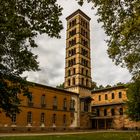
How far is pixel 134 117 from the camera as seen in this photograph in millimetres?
36062

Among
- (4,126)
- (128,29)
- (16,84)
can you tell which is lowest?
(4,126)

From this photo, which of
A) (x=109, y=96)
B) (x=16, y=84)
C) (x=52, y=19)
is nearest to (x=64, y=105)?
(x=109, y=96)

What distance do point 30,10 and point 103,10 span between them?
411 cm

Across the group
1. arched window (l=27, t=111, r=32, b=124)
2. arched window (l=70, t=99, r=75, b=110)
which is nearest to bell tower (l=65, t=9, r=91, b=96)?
arched window (l=70, t=99, r=75, b=110)

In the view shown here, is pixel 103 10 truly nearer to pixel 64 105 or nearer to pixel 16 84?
pixel 16 84

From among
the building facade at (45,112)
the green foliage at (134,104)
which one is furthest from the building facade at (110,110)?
the green foliage at (134,104)

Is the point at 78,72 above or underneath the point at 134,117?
above

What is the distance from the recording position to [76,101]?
5706cm

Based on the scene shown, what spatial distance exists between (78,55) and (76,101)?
440 inches

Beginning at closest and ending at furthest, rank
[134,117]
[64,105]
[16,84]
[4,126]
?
[16,84], [134,117], [4,126], [64,105]

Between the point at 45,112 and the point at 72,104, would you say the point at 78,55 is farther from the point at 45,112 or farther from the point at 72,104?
the point at 45,112

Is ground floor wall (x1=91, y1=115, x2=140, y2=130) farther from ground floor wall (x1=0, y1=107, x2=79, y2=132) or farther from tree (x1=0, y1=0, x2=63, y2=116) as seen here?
tree (x1=0, y1=0, x2=63, y2=116)

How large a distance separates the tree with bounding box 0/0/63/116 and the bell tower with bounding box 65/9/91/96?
42811mm

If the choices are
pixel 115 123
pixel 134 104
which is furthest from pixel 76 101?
pixel 134 104
